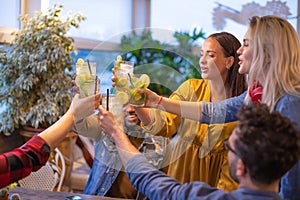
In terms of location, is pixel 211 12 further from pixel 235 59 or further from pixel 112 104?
pixel 112 104

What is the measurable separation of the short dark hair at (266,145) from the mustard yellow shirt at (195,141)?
637 millimetres

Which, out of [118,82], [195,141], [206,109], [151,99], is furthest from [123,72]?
[195,141]

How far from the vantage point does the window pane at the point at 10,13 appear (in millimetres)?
2846

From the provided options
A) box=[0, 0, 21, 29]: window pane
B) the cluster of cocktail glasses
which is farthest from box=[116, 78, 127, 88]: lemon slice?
box=[0, 0, 21, 29]: window pane

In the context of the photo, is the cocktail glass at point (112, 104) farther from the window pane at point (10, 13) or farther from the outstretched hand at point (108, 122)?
the window pane at point (10, 13)

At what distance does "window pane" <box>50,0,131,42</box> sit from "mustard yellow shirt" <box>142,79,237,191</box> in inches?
81.1

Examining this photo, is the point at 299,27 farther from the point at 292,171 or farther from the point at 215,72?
the point at 292,171

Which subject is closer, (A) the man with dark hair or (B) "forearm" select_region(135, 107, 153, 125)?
(A) the man with dark hair

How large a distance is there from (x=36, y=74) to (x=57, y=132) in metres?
1.47

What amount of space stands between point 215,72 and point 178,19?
293 cm

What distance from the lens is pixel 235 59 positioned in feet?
5.70

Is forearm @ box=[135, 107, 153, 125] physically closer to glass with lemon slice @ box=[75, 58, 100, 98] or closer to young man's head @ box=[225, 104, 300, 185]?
glass with lemon slice @ box=[75, 58, 100, 98]

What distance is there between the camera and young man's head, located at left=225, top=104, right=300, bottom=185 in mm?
935

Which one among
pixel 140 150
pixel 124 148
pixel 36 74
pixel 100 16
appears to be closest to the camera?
pixel 124 148
